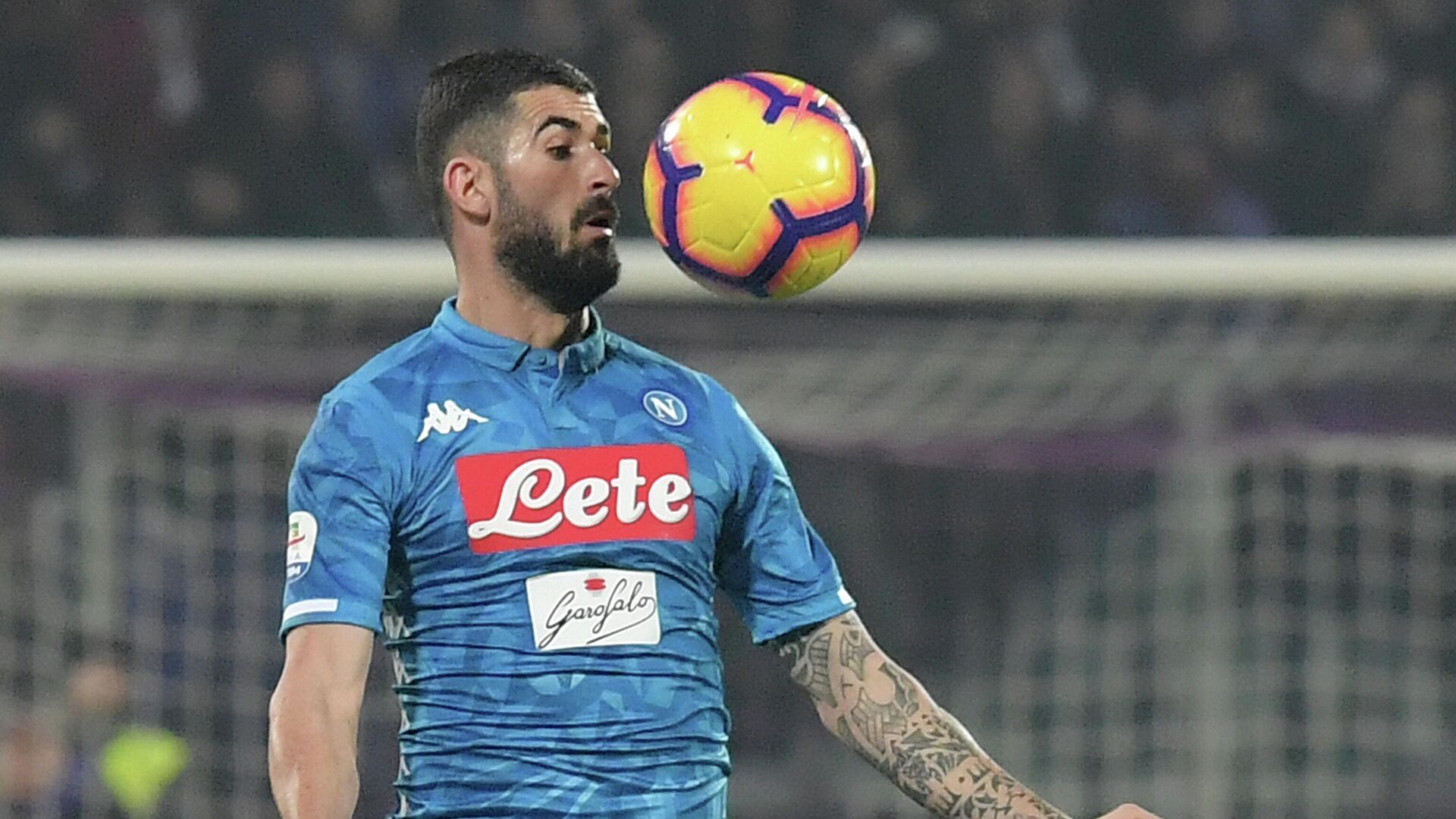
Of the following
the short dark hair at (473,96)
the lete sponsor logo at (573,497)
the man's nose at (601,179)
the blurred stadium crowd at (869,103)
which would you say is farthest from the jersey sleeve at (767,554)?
the blurred stadium crowd at (869,103)

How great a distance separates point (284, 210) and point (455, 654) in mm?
6355

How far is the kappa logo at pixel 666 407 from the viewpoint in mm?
3301

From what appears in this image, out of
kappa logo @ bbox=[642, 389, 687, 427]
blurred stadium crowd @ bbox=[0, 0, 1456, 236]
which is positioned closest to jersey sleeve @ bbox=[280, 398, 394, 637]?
kappa logo @ bbox=[642, 389, 687, 427]

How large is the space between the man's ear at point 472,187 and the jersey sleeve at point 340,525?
0.35m

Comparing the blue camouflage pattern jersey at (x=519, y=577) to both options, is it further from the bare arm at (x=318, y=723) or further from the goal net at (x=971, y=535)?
the goal net at (x=971, y=535)

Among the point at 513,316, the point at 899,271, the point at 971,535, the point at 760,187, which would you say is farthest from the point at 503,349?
the point at 971,535

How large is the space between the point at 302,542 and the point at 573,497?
1.15 feet

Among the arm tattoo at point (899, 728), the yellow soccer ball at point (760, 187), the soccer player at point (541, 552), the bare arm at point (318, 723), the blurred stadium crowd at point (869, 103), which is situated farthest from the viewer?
the blurred stadium crowd at point (869, 103)

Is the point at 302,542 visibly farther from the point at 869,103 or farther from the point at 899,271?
the point at 869,103

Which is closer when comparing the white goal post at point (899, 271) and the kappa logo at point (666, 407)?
the kappa logo at point (666, 407)

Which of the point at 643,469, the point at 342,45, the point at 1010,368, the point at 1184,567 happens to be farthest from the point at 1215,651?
the point at 342,45

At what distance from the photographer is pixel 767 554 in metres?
3.36

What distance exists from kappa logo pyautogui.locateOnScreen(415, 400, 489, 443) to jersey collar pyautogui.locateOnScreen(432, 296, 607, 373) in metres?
0.10

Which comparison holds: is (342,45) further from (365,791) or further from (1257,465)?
(1257,465)
